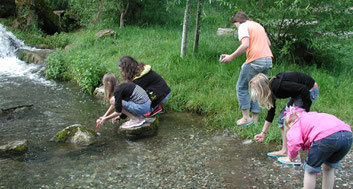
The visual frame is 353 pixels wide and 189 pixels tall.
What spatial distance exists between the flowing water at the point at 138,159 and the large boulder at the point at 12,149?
9cm

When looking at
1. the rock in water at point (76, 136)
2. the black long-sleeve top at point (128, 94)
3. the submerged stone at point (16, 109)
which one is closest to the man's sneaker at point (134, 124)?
the black long-sleeve top at point (128, 94)

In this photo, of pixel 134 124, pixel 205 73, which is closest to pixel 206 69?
pixel 205 73

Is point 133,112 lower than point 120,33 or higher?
lower

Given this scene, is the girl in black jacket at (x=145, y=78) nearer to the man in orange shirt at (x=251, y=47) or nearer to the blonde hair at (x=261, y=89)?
the man in orange shirt at (x=251, y=47)

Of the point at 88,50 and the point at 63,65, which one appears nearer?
the point at 63,65

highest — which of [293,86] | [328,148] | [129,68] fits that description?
[293,86]

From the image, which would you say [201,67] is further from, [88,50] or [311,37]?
[88,50]

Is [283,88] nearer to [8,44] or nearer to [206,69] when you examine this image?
[206,69]

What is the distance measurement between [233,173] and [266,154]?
795mm

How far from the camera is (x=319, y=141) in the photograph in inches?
125

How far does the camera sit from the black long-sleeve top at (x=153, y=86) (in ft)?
18.5

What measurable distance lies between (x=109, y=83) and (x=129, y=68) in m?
0.41

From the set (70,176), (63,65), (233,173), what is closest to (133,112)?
(70,176)

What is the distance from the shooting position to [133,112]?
552cm
